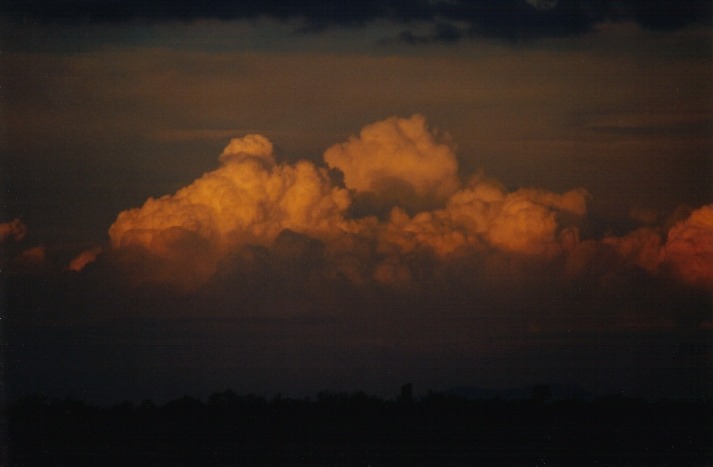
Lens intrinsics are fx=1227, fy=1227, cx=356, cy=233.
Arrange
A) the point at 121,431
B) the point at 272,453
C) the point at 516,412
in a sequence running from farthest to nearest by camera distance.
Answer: the point at 516,412 < the point at 121,431 < the point at 272,453

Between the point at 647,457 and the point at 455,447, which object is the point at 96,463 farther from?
the point at 647,457

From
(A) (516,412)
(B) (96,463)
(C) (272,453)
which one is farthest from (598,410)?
(B) (96,463)

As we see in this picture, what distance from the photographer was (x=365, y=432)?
63156 millimetres

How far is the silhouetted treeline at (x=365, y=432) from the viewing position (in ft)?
171

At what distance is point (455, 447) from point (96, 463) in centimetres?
1649

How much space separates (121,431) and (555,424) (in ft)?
77.5

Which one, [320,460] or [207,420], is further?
[207,420]

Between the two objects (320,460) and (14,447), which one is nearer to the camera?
(320,460)

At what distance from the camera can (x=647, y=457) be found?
5241 cm

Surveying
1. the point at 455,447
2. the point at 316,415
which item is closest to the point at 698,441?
the point at 455,447

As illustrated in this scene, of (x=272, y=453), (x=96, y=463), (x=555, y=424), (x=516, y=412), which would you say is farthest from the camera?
(x=516, y=412)

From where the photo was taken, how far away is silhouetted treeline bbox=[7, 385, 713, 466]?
171 feet

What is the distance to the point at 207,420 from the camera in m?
69.8

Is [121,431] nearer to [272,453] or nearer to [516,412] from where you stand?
[272,453]
